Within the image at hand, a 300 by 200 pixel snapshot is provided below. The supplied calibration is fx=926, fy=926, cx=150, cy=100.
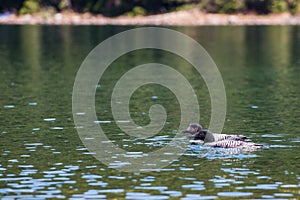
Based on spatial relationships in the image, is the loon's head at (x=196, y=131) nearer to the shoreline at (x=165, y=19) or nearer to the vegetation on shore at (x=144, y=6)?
the shoreline at (x=165, y=19)

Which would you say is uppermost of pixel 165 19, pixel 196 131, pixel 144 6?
pixel 144 6

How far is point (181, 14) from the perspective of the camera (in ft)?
522

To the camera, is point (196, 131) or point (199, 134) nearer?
point (199, 134)

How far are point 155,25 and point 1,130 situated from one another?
100 metres

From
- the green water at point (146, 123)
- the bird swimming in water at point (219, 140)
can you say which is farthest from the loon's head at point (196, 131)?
the green water at point (146, 123)

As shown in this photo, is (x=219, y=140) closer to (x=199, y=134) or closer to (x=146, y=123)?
(x=199, y=134)

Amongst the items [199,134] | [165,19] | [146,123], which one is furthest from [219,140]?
→ [165,19]

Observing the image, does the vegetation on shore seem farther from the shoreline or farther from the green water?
the green water

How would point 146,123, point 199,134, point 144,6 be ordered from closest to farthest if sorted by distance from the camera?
1. point 199,134
2. point 146,123
3. point 144,6

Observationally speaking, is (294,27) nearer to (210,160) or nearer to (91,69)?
(91,69)

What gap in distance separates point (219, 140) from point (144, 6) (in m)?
120

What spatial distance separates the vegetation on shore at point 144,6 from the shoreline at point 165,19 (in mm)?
1197

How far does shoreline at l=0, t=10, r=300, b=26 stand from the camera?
502 ft

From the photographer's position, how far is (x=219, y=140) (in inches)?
1736
